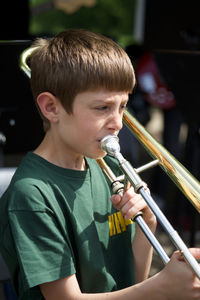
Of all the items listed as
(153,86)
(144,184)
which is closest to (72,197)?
(144,184)

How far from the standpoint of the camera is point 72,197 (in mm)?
1207

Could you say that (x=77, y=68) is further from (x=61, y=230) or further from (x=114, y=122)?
(x=61, y=230)

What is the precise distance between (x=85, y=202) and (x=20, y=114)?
119 cm

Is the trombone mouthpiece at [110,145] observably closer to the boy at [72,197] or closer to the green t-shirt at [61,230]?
the boy at [72,197]

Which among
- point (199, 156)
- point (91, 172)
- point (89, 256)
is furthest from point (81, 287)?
point (199, 156)

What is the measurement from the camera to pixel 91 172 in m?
1.32

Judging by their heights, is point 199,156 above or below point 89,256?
below

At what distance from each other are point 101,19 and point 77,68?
862 cm

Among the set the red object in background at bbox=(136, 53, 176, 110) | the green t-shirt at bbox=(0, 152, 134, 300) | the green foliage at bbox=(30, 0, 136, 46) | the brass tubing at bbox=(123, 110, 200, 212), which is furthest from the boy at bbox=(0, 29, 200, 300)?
the green foliage at bbox=(30, 0, 136, 46)

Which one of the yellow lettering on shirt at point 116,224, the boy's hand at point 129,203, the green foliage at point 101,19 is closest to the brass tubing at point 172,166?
the boy's hand at point 129,203

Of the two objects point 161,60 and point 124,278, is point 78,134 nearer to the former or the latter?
point 124,278

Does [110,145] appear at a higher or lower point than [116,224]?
higher

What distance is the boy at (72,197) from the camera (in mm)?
1099

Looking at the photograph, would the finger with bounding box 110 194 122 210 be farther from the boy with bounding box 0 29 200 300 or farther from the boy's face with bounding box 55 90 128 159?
the boy's face with bounding box 55 90 128 159
